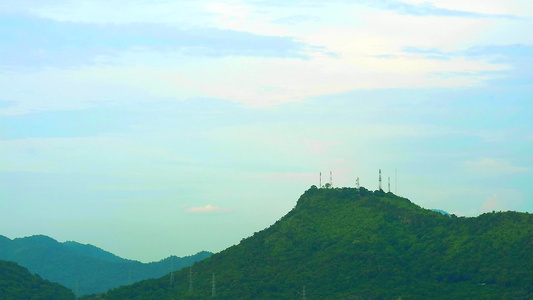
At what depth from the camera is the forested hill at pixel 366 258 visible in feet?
477

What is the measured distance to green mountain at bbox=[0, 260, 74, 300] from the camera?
549 feet

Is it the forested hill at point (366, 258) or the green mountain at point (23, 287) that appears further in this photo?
the green mountain at point (23, 287)

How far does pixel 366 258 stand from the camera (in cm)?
16200

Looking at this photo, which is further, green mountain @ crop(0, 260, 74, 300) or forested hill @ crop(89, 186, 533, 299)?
green mountain @ crop(0, 260, 74, 300)

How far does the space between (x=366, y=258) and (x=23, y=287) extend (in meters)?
78.9

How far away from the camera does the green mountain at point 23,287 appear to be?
167250 millimetres

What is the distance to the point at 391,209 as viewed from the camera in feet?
606

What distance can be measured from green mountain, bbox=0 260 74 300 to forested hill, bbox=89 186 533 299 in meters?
14.3

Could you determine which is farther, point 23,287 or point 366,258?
point 23,287

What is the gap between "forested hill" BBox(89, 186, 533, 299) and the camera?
145250 mm

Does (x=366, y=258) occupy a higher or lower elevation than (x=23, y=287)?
higher

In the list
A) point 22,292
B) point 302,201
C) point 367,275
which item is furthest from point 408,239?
point 22,292

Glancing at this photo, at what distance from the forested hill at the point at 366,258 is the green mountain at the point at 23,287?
1435 cm

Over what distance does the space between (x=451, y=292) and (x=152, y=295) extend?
6594 cm
